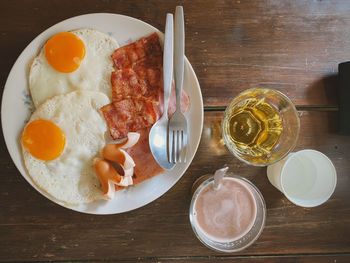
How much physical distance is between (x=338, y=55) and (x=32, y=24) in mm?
994

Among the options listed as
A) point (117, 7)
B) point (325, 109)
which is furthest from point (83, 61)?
point (325, 109)

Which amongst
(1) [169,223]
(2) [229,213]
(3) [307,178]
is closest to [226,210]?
(2) [229,213]

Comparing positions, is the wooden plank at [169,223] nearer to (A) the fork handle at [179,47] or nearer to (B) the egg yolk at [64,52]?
(A) the fork handle at [179,47]

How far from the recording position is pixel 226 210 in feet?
4.22

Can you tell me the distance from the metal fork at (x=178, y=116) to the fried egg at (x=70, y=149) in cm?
21

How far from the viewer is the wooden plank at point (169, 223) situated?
1.32 metres

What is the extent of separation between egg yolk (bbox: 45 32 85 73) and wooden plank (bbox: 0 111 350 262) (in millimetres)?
349

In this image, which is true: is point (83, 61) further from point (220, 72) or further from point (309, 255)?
point (309, 255)

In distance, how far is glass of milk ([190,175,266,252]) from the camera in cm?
127

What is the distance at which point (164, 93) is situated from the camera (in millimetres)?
1252

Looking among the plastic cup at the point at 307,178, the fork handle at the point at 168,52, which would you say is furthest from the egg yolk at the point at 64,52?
the plastic cup at the point at 307,178

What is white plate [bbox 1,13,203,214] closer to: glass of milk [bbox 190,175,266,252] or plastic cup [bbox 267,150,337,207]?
glass of milk [bbox 190,175,266,252]

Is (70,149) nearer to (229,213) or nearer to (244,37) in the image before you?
(229,213)

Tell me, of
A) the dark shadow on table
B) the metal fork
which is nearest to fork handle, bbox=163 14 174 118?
the metal fork
